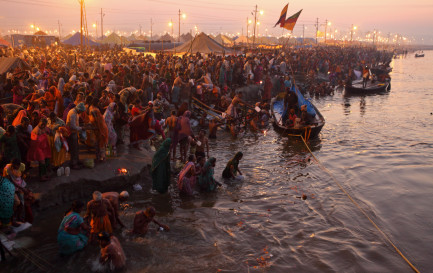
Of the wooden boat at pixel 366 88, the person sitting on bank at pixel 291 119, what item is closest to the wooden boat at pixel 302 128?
the person sitting on bank at pixel 291 119

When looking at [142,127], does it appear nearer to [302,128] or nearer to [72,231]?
[72,231]

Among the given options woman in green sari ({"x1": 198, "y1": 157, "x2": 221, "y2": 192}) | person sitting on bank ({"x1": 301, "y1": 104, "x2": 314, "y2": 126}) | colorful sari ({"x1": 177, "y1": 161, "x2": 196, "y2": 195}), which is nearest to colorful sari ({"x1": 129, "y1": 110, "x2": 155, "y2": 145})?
colorful sari ({"x1": 177, "y1": 161, "x2": 196, "y2": 195})

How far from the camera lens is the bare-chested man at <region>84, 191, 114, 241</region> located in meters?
6.46

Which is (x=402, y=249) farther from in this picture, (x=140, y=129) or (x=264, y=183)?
(x=140, y=129)

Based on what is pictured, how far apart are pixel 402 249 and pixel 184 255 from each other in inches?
188

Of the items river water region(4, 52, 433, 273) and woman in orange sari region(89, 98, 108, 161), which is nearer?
river water region(4, 52, 433, 273)

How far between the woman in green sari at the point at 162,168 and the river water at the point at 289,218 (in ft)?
1.24

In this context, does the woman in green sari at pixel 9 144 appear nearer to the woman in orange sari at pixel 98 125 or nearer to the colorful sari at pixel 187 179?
the woman in orange sari at pixel 98 125

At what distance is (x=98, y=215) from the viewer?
21.4 ft

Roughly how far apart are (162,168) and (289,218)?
337 cm

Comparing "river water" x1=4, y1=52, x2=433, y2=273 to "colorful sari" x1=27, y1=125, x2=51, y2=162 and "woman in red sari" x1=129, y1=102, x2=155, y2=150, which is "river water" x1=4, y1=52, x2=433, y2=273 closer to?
"colorful sari" x1=27, y1=125, x2=51, y2=162

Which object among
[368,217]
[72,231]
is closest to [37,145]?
[72,231]

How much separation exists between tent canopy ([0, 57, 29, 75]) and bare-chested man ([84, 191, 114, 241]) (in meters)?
A: 11.3

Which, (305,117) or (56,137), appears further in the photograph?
(305,117)
